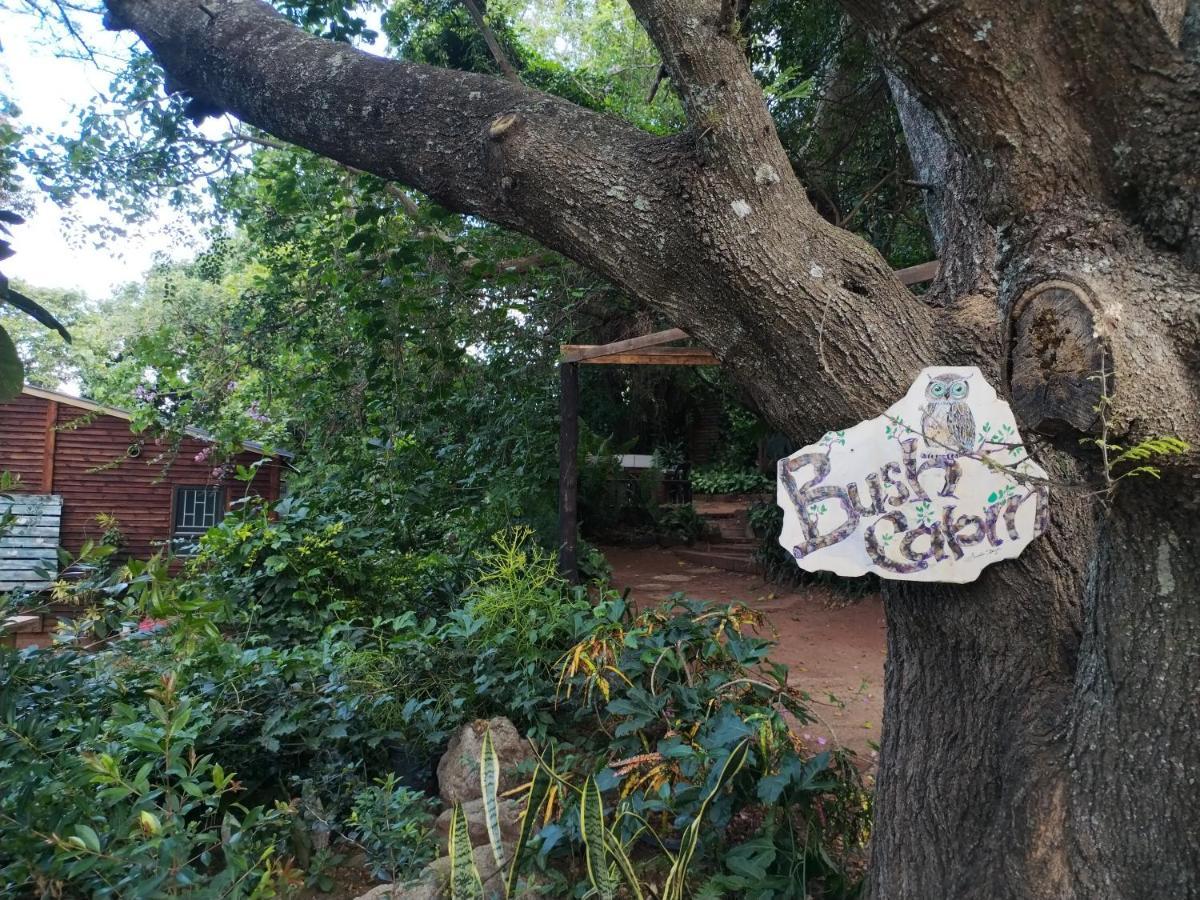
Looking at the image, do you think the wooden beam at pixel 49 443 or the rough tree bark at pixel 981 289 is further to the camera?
the wooden beam at pixel 49 443

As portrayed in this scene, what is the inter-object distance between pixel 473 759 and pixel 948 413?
2.10 meters

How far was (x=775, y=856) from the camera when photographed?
224 cm

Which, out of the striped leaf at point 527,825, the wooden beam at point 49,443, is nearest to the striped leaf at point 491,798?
the striped leaf at point 527,825

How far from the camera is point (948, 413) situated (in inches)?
71.0

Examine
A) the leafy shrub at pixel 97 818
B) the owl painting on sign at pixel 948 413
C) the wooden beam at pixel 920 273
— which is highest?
the wooden beam at pixel 920 273

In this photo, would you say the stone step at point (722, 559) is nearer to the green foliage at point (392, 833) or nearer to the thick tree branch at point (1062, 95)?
the green foliage at point (392, 833)

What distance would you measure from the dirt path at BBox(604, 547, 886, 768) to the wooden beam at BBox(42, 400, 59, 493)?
689 centimetres

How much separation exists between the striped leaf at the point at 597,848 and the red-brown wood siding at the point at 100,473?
348 inches

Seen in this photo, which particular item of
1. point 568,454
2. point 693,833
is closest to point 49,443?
point 568,454

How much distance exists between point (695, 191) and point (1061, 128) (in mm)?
742

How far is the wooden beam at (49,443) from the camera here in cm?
984

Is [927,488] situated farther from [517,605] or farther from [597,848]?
[517,605]

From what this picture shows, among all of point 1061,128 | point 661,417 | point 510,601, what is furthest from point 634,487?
point 1061,128

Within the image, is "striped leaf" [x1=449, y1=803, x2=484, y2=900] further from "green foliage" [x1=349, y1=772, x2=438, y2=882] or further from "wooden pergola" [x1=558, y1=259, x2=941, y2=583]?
"wooden pergola" [x1=558, y1=259, x2=941, y2=583]
